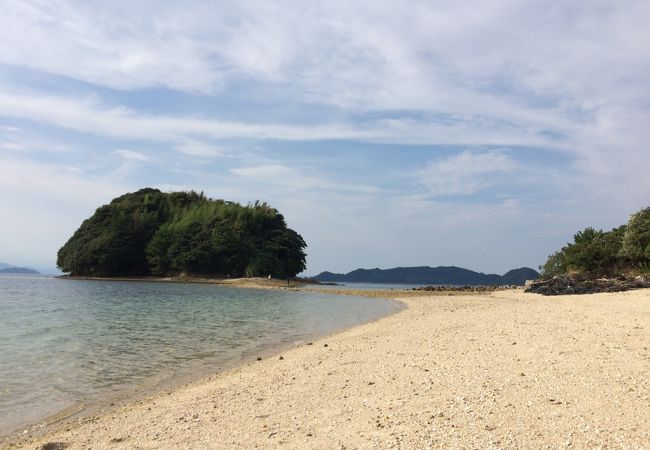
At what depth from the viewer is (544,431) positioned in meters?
4.45

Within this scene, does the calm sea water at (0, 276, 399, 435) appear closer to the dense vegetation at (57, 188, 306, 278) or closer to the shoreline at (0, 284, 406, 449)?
the shoreline at (0, 284, 406, 449)

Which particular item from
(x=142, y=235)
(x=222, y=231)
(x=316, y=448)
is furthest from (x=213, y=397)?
(x=142, y=235)

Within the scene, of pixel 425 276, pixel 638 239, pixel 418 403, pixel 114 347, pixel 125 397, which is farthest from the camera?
pixel 425 276

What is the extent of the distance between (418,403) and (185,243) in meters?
74.0

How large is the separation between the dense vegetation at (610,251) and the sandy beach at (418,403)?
25.2 meters

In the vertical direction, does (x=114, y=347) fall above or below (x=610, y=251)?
below

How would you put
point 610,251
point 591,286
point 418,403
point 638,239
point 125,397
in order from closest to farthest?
1. point 418,403
2. point 125,397
3. point 591,286
4. point 638,239
5. point 610,251

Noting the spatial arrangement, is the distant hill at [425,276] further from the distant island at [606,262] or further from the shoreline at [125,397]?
the shoreline at [125,397]

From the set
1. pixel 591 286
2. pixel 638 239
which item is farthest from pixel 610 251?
pixel 591 286

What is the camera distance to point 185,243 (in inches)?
2985

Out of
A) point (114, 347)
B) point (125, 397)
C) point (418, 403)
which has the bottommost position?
point (125, 397)

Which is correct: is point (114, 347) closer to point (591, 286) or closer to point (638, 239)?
point (591, 286)

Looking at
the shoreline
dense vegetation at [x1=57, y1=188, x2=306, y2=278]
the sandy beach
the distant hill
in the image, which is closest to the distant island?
the sandy beach

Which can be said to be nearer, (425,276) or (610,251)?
(610,251)
